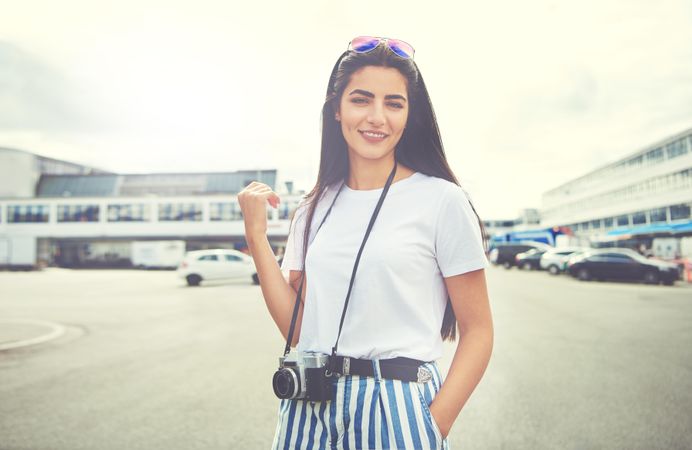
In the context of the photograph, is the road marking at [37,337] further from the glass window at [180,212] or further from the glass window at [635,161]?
the glass window at [635,161]

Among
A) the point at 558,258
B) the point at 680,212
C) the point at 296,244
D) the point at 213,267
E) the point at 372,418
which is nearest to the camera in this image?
the point at 372,418

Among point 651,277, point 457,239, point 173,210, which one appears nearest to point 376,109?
point 457,239

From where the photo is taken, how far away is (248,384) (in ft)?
18.8

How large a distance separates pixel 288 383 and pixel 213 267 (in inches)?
915

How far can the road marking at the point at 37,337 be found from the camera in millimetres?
8309

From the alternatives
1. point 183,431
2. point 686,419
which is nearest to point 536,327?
point 686,419

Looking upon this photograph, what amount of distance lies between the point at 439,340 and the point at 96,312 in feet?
43.4

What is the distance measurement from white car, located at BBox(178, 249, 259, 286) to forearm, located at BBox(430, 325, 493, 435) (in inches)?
864

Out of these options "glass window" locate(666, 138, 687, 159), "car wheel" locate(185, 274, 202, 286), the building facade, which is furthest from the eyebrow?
"glass window" locate(666, 138, 687, 159)

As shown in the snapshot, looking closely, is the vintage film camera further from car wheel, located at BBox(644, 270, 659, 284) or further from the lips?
car wheel, located at BBox(644, 270, 659, 284)

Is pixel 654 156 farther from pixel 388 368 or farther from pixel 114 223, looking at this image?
pixel 388 368

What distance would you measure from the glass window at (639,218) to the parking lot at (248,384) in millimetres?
57414

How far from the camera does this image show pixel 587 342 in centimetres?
830

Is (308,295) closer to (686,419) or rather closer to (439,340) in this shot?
(439,340)
